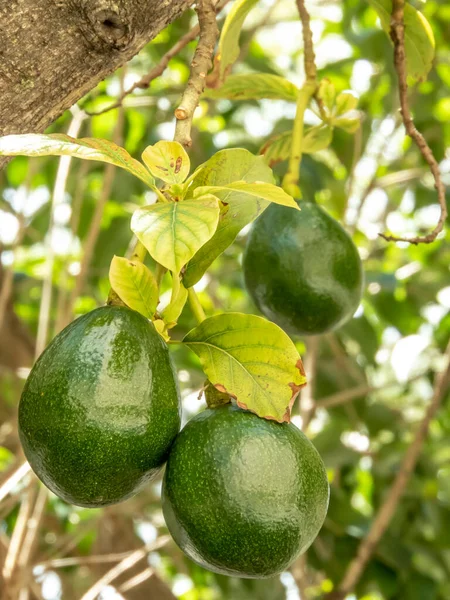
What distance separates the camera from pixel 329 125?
1.40 meters

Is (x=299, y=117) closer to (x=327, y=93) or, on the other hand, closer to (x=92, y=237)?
(x=327, y=93)

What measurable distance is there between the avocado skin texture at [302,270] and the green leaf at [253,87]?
0.21 meters

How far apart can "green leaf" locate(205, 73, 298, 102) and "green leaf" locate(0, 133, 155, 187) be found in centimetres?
61

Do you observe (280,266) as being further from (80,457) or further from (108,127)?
(108,127)

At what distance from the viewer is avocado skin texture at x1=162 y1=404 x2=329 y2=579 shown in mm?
848

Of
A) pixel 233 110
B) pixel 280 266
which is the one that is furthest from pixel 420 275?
pixel 280 266

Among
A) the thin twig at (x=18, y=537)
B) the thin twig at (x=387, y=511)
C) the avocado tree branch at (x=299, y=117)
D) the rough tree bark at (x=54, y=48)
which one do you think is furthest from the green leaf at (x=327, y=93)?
the thin twig at (x=18, y=537)

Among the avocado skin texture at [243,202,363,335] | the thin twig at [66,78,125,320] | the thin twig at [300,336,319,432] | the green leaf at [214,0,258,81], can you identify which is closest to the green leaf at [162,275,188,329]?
the avocado skin texture at [243,202,363,335]

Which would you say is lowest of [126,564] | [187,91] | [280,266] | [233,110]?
[126,564]

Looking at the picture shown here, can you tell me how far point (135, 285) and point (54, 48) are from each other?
26 centimetres

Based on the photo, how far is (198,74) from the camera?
34.4 inches

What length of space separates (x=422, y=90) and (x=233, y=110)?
613mm

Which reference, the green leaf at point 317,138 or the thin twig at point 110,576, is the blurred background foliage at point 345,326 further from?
the green leaf at point 317,138

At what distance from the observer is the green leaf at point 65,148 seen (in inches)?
26.2
